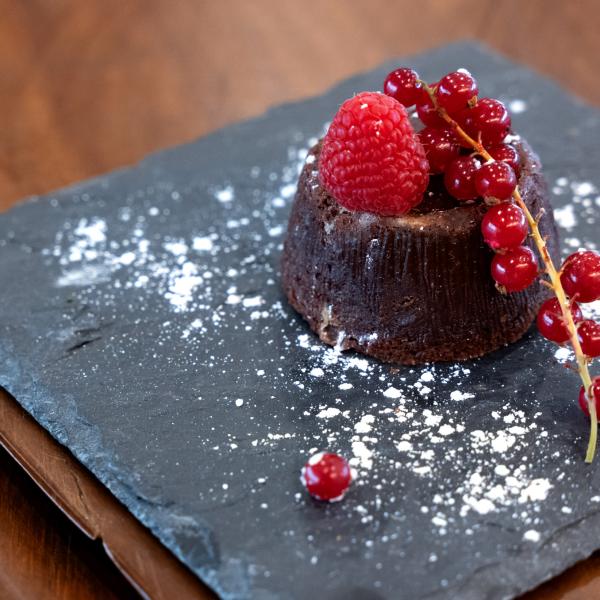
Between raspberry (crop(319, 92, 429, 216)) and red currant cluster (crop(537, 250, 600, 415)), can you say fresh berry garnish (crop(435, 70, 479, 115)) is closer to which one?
raspberry (crop(319, 92, 429, 216))

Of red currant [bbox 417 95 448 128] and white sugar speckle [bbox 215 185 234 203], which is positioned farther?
white sugar speckle [bbox 215 185 234 203]

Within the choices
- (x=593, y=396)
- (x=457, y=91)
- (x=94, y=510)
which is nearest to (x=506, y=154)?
(x=457, y=91)

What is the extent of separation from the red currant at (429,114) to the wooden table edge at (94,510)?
2.69 feet

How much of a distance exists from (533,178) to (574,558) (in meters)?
0.72

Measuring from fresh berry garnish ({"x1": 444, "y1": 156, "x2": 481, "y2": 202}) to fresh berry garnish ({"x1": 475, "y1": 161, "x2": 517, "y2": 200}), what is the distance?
0.12 feet

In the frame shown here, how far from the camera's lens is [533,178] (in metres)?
2.05

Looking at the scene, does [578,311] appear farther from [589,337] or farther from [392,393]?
[392,393]

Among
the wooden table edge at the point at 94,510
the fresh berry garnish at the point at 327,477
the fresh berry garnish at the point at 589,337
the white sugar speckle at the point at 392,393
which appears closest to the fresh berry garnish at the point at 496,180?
the fresh berry garnish at the point at 589,337

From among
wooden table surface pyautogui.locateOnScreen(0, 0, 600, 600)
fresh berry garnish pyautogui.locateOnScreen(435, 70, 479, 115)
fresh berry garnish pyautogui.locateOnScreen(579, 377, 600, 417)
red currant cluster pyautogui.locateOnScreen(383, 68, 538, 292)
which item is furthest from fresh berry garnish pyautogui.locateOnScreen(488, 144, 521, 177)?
wooden table surface pyautogui.locateOnScreen(0, 0, 600, 600)

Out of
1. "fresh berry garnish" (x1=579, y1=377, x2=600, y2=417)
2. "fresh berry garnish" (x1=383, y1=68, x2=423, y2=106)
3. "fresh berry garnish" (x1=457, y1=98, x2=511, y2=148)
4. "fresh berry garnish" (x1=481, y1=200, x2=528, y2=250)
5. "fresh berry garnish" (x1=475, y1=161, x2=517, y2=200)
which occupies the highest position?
"fresh berry garnish" (x1=383, y1=68, x2=423, y2=106)

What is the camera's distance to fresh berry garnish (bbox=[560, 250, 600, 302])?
1856 mm

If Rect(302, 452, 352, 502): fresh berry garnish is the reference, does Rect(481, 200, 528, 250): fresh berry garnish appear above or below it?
above

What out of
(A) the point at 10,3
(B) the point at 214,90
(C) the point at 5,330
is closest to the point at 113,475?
(C) the point at 5,330

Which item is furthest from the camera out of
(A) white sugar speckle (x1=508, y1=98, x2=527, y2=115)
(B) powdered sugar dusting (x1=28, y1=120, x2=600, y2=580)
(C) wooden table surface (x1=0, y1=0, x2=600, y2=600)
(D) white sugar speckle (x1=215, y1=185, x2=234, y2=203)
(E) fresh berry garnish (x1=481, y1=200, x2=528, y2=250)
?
(C) wooden table surface (x1=0, y1=0, x2=600, y2=600)
